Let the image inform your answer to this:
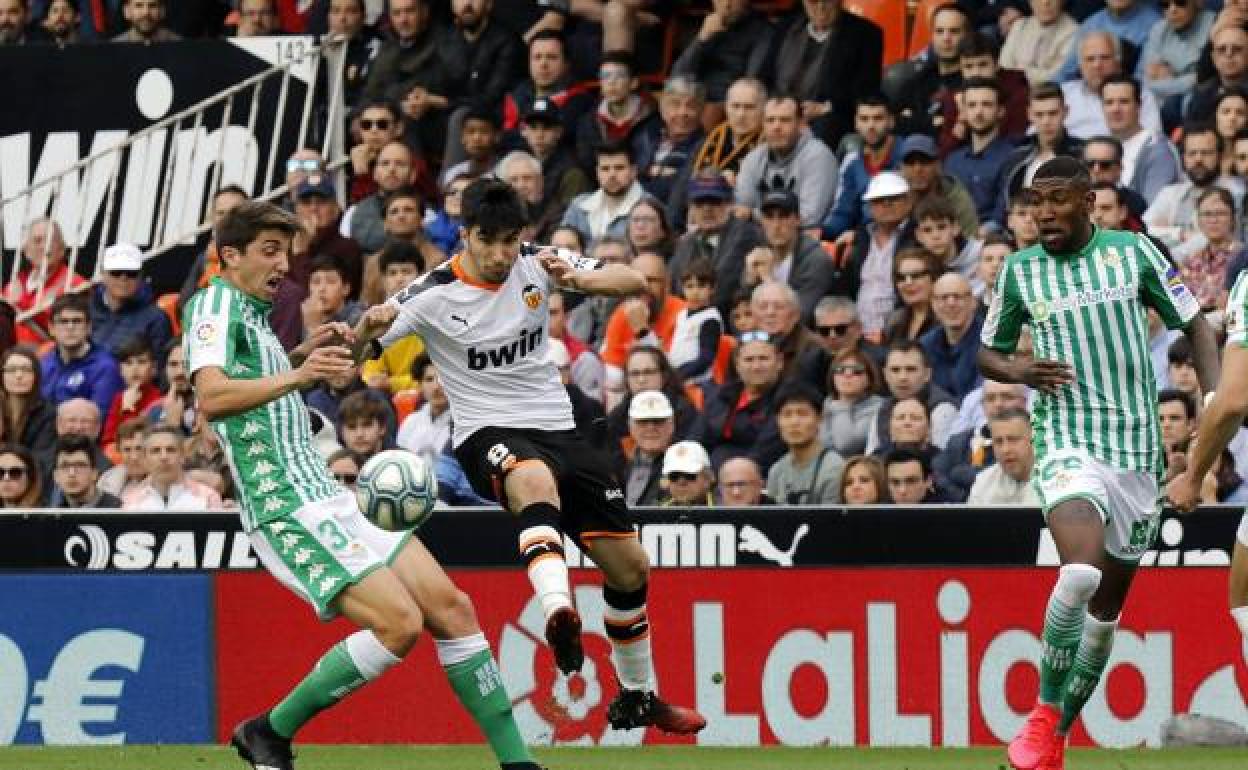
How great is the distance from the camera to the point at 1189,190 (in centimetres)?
1689

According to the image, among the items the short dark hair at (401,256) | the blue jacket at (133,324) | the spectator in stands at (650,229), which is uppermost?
the spectator in stands at (650,229)

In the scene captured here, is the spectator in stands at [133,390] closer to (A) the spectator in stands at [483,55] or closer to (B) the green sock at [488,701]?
(A) the spectator in stands at [483,55]

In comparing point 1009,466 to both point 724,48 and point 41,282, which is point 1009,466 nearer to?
point 724,48

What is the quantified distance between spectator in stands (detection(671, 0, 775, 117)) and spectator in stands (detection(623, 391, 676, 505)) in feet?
12.7

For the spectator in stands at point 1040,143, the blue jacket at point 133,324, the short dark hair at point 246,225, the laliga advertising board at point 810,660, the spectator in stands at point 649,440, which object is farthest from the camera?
the blue jacket at point 133,324

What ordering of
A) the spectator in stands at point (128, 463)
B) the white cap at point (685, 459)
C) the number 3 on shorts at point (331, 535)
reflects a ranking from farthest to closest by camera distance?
the spectator in stands at point (128, 463)
the white cap at point (685, 459)
the number 3 on shorts at point (331, 535)

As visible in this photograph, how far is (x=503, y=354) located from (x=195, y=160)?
10.0m

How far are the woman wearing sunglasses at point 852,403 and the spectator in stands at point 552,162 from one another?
345 cm

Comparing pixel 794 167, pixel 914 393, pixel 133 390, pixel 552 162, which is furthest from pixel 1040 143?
pixel 133 390

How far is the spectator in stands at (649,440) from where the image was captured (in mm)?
16375

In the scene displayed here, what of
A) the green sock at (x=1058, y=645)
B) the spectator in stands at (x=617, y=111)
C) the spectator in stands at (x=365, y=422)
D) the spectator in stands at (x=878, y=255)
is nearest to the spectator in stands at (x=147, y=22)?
the spectator in stands at (x=617, y=111)

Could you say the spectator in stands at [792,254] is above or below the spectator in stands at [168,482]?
above

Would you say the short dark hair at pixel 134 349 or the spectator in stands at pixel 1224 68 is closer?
the spectator in stands at pixel 1224 68

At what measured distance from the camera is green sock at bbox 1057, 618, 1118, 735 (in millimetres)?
11578
